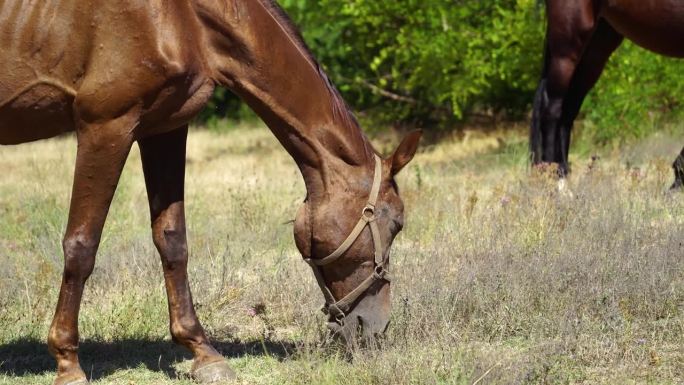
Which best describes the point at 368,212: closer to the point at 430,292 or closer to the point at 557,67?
the point at 430,292

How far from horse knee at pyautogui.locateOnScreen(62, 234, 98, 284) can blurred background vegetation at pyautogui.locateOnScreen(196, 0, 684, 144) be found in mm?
7154

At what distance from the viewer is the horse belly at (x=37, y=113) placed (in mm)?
4793

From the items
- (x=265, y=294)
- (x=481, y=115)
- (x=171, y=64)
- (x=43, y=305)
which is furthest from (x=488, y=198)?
(x=481, y=115)

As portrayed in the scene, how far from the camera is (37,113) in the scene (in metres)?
4.87

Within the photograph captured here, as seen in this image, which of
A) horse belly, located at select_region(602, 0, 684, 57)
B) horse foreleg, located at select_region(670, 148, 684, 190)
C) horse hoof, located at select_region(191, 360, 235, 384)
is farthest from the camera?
horse foreleg, located at select_region(670, 148, 684, 190)

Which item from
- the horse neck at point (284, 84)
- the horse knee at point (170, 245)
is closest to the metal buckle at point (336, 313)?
the horse neck at point (284, 84)

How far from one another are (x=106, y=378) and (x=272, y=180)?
18.6 ft

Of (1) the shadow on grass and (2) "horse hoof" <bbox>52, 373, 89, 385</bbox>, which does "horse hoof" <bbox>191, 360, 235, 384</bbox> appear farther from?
(2) "horse hoof" <bbox>52, 373, 89, 385</bbox>

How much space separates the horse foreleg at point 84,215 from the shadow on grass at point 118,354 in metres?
0.36

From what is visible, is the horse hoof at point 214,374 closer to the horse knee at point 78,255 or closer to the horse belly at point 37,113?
the horse knee at point 78,255

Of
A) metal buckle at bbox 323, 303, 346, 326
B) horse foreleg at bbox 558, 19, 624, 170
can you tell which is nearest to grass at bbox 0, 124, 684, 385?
metal buckle at bbox 323, 303, 346, 326

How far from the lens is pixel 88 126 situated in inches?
185

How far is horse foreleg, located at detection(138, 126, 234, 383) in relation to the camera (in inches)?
207

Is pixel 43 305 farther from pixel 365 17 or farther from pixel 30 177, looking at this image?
pixel 365 17
